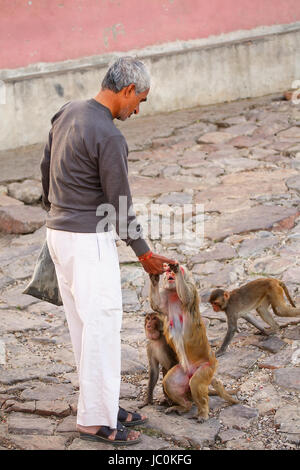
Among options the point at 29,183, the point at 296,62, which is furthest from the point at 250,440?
the point at 296,62

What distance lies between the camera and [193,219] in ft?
26.7

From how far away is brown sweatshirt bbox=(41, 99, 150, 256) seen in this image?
3.93 m

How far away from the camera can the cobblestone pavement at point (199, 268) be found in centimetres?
466

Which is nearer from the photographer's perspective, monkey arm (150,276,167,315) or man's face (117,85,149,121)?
man's face (117,85,149,121)

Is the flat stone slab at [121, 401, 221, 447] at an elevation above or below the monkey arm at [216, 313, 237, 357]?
below

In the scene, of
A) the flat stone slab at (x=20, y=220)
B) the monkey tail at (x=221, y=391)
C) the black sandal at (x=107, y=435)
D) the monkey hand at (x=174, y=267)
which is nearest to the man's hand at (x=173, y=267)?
the monkey hand at (x=174, y=267)

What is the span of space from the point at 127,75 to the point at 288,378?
2402 mm

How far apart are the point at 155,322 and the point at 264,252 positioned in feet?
8.82

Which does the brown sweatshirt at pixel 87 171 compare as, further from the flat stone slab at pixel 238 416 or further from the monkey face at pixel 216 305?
the monkey face at pixel 216 305

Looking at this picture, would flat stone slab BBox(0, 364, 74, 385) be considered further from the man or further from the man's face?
the man's face

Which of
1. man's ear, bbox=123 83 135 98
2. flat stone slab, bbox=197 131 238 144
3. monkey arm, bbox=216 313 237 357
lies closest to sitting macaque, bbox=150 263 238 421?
monkey arm, bbox=216 313 237 357

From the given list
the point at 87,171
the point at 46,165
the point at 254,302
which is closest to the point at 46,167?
the point at 46,165

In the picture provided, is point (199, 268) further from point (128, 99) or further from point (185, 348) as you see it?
point (128, 99)
